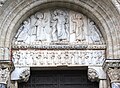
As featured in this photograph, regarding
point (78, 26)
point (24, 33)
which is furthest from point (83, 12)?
point (24, 33)

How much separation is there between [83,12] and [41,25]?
37.5 inches

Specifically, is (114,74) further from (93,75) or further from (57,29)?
(57,29)

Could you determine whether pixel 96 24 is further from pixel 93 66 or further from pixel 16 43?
pixel 16 43

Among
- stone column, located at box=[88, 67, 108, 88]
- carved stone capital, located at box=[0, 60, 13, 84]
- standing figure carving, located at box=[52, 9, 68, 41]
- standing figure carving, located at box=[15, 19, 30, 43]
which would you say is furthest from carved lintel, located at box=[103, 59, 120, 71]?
carved stone capital, located at box=[0, 60, 13, 84]

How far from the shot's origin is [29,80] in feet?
29.9

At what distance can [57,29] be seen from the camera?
924 centimetres

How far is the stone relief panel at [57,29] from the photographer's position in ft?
30.1

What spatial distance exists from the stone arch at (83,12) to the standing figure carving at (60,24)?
0.72ft

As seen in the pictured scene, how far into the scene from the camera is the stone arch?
8797 millimetres

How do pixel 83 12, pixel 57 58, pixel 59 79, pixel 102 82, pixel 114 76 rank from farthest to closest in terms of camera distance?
pixel 83 12
pixel 59 79
pixel 57 58
pixel 102 82
pixel 114 76

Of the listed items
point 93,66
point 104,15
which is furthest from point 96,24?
point 93,66

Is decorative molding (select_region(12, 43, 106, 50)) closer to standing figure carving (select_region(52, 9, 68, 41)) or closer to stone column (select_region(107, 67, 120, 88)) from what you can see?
standing figure carving (select_region(52, 9, 68, 41))

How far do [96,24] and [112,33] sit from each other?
55 cm

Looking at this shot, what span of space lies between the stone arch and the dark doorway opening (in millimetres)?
808
